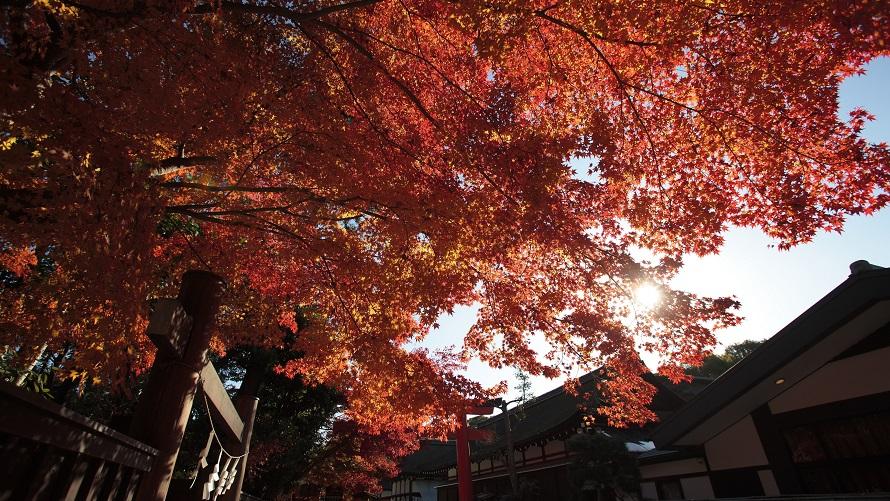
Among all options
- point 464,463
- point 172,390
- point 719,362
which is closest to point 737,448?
point 172,390

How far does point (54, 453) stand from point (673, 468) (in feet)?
38.4

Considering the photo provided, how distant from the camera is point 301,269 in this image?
30.7ft

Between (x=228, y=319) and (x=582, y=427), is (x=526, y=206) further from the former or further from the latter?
(x=582, y=427)

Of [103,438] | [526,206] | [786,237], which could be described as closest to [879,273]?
[786,237]

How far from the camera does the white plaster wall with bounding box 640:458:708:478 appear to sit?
898 centimetres

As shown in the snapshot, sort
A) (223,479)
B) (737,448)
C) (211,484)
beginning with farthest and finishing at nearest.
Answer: (737,448) < (223,479) < (211,484)

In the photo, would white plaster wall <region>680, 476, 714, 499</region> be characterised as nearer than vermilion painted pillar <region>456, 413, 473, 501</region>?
Yes

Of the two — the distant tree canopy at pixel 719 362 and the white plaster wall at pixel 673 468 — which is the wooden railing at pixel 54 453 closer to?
the white plaster wall at pixel 673 468

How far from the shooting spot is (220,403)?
4.44m

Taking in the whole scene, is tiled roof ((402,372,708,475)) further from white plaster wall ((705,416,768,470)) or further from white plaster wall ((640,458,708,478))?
white plaster wall ((705,416,768,470))

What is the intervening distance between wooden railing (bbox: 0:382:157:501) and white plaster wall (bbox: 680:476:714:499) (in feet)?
34.2

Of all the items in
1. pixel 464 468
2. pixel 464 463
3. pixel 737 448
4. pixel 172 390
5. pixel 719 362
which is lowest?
pixel 172 390

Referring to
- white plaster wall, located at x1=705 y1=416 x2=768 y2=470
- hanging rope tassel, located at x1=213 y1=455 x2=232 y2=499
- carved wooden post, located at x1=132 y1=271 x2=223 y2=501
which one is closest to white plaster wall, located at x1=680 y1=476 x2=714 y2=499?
white plaster wall, located at x1=705 y1=416 x2=768 y2=470

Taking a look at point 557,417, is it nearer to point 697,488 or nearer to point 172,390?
point 697,488
